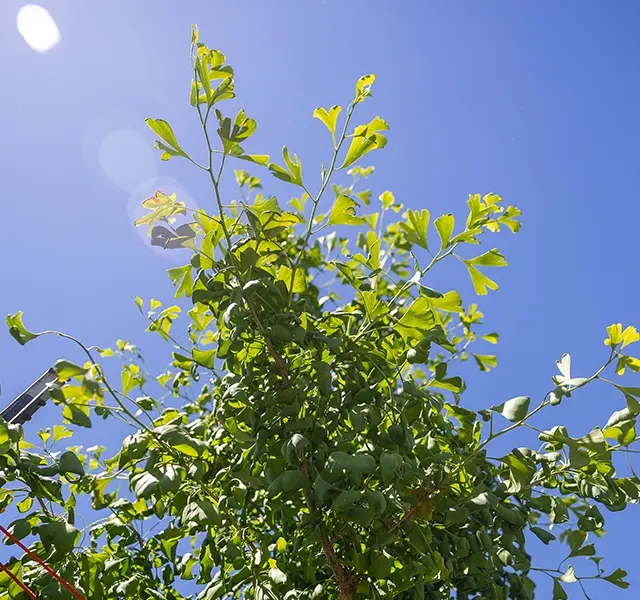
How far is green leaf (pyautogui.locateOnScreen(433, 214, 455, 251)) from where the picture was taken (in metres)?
1.12

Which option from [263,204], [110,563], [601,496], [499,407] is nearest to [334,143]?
[263,204]

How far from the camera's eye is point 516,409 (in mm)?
863

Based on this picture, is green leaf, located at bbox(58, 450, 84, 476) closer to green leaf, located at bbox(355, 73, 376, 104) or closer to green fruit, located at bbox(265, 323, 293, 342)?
green fruit, located at bbox(265, 323, 293, 342)

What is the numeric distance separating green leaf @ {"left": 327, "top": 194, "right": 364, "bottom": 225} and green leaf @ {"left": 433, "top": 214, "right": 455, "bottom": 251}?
0.59 feet

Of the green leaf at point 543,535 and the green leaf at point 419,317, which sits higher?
the green leaf at point 419,317

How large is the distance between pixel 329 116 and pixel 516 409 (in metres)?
0.72

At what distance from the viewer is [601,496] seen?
38.2 inches

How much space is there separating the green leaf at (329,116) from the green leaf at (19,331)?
720 mm

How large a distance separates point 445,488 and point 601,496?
0.91ft

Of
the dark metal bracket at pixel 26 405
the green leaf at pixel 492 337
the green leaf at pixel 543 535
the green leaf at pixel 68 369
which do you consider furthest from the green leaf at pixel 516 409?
the dark metal bracket at pixel 26 405

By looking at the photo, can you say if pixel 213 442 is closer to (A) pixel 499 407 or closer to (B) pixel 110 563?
(B) pixel 110 563

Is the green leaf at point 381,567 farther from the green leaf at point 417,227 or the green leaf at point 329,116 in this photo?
the green leaf at point 329,116

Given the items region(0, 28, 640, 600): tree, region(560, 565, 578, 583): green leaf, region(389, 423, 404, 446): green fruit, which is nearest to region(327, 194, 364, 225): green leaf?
region(0, 28, 640, 600): tree

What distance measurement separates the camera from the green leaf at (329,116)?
1.15m
